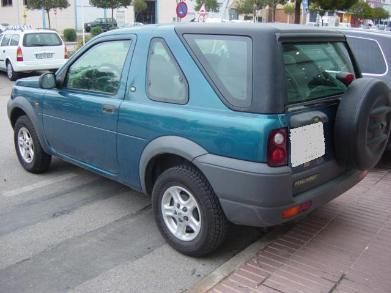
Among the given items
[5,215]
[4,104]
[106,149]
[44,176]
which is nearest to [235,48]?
[106,149]

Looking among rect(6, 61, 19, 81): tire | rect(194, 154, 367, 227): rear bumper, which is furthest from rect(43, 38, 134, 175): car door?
rect(6, 61, 19, 81): tire

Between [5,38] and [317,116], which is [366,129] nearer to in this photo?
[317,116]

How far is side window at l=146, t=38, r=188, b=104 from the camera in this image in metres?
3.69

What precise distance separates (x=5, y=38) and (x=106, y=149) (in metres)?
14.4

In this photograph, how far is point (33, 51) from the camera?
16016 mm

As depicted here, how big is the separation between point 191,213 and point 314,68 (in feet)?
4.71

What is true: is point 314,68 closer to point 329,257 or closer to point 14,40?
point 329,257

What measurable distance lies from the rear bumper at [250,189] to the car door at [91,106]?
3.84 ft

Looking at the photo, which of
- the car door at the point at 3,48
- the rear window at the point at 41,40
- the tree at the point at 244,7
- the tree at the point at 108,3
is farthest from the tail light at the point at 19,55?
the tree at the point at 244,7

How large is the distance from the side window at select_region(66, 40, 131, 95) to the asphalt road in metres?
1.16

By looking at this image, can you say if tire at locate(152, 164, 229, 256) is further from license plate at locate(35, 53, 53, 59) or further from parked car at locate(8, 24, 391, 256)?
license plate at locate(35, 53, 53, 59)

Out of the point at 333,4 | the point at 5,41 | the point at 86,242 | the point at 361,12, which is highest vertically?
the point at 361,12

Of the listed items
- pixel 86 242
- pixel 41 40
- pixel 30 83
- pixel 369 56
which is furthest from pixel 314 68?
pixel 41 40

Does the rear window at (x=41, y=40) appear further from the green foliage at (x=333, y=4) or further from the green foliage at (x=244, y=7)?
the green foliage at (x=244, y=7)
